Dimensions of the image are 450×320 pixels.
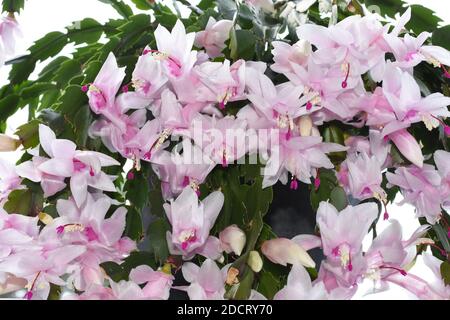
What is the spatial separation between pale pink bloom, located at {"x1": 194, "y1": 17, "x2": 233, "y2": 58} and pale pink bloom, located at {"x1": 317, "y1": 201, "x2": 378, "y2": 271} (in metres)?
0.24

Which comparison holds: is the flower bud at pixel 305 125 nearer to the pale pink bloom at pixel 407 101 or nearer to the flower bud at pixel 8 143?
the pale pink bloom at pixel 407 101

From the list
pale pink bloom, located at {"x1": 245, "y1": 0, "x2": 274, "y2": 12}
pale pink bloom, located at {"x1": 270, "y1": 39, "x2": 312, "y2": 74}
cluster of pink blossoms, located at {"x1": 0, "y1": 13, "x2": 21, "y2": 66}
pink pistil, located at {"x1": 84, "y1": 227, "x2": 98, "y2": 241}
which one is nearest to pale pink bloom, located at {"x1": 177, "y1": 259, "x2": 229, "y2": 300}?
pink pistil, located at {"x1": 84, "y1": 227, "x2": 98, "y2": 241}

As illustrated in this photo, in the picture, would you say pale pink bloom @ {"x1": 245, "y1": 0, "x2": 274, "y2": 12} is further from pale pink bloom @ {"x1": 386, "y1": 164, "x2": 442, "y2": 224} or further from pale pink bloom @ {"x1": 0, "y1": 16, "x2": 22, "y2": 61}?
pale pink bloom @ {"x1": 0, "y1": 16, "x2": 22, "y2": 61}

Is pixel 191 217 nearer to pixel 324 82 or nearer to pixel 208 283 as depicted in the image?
pixel 208 283

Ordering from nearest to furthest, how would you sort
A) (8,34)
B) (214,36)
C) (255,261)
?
(255,261)
(214,36)
(8,34)

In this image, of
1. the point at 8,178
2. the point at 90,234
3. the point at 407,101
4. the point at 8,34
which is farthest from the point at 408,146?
the point at 8,34

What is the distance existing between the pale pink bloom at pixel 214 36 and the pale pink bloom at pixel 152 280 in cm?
28

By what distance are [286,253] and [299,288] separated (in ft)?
0.13

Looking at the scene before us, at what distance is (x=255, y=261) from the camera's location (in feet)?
2.51

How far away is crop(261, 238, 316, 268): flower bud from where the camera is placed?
2.55ft

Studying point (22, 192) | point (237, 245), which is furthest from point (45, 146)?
point (237, 245)

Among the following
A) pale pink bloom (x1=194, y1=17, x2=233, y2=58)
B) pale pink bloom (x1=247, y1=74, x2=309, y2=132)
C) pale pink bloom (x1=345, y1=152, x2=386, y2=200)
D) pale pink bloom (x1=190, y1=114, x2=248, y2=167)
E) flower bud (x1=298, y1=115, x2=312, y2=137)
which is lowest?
pale pink bloom (x1=345, y1=152, x2=386, y2=200)

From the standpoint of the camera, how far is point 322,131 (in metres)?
0.87

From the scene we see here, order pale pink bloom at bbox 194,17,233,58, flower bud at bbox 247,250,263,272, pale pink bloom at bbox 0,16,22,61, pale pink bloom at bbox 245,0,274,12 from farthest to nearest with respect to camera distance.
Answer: pale pink bloom at bbox 0,16,22,61
pale pink bloom at bbox 245,0,274,12
pale pink bloom at bbox 194,17,233,58
flower bud at bbox 247,250,263,272
